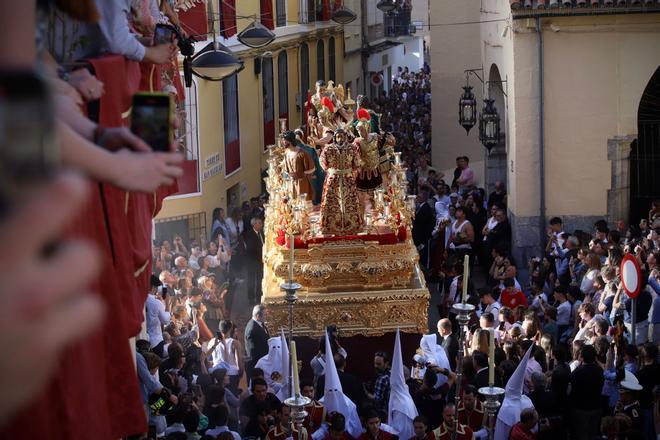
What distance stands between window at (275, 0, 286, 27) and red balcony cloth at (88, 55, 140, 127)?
915 inches

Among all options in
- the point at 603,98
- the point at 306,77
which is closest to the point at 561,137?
the point at 603,98

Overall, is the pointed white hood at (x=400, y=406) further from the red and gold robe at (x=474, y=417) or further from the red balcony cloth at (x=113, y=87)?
the red balcony cloth at (x=113, y=87)

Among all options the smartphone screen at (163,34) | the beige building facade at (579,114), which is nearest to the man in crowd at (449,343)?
the beige building facade at (579,114)

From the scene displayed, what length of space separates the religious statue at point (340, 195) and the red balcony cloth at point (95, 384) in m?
9.01

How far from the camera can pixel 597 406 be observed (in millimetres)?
9414

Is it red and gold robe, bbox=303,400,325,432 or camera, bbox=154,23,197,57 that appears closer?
camera, bbox=154,23,197,57

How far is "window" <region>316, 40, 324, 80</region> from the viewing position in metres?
32.5

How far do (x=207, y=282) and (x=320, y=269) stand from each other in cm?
164

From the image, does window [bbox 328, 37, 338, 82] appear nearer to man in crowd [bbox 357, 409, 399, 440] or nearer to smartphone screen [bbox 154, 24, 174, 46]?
man in crowd [bbox 357, 409, 399, 440]

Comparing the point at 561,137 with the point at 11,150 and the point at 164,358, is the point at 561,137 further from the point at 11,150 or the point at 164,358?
the point at 11,150

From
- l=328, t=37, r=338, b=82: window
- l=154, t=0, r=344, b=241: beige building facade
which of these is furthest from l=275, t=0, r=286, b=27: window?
l=328, t=37, r=338, b=82: window

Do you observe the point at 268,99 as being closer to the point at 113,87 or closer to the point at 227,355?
the point at 227,355

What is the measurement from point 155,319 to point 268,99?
50.2 ft

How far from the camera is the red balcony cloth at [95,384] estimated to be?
320cm
